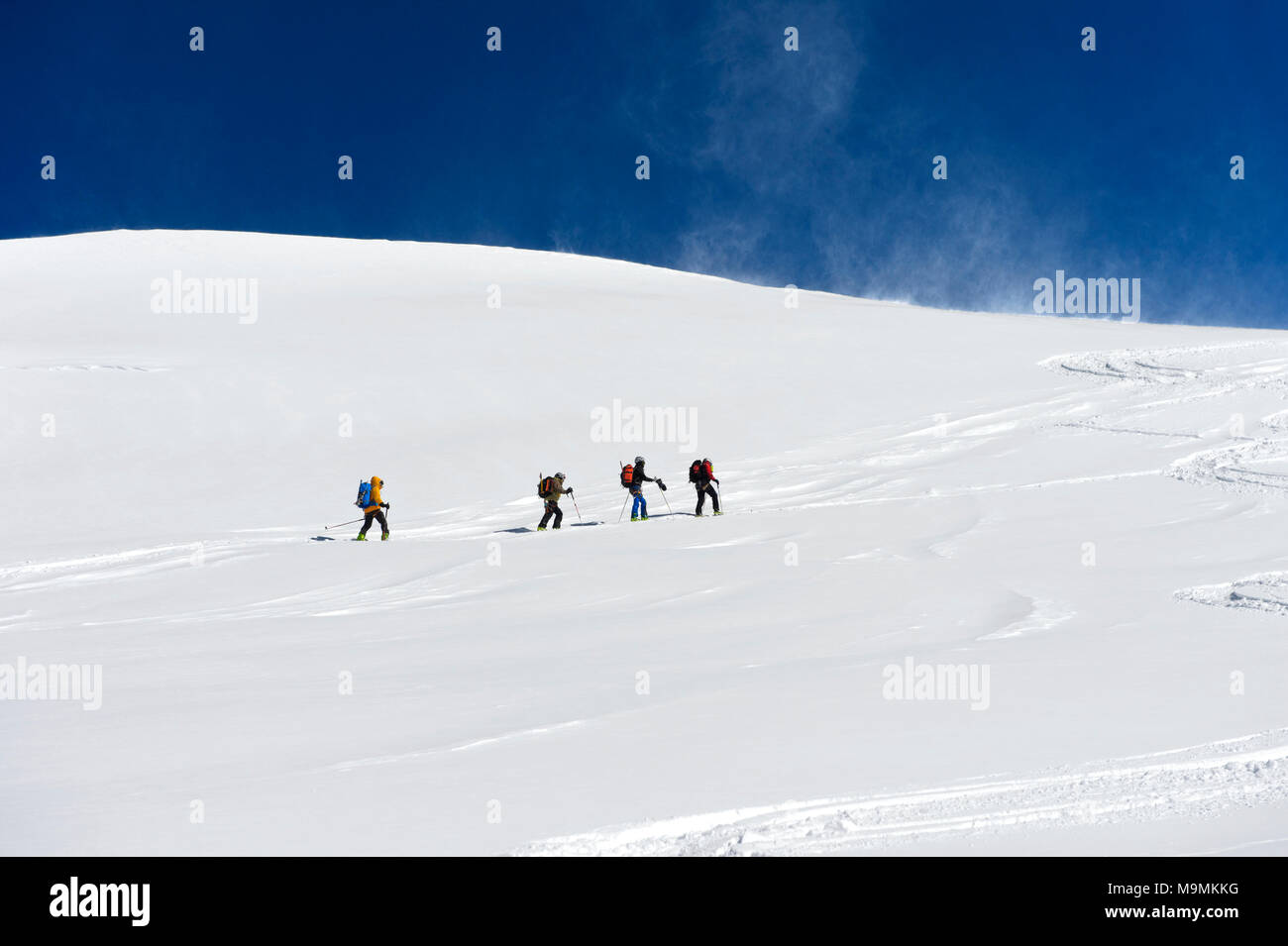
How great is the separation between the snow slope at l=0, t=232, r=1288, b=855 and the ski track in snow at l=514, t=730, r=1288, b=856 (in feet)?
0.07

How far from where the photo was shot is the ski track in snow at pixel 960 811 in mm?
5262

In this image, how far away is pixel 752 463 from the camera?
71.7ft

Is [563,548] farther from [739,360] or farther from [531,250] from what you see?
[531,250]

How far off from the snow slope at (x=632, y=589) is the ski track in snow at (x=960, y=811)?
23 millimetres

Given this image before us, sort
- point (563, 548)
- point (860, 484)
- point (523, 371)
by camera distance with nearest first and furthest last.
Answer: point (563, 548) → point (860, 484) → point (523, 371)

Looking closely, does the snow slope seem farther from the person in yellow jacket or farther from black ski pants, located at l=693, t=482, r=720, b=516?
black ski pants, located at l=693, t=482, r=720, b=516

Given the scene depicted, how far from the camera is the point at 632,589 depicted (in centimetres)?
1228

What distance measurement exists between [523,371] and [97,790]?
22.5 m

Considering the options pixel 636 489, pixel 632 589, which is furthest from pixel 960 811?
pixel 636 489

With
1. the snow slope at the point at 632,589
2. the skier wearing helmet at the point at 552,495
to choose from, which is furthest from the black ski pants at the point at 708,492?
the skier wearing helmet at the point at 552,495

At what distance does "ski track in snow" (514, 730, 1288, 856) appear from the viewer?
5.26m

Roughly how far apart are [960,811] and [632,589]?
6.96m
